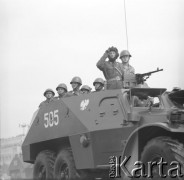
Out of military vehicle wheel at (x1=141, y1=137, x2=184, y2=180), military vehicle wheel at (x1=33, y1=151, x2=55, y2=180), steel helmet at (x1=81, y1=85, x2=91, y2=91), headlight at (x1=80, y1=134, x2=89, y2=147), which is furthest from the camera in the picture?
steel helmet at (x1=81, y1=85, x2=91, y2=91)

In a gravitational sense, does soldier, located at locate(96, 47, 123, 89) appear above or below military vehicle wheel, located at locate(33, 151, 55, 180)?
above

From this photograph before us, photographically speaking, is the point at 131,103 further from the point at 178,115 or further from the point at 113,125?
the point at 178,115

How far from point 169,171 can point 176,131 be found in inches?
21.9

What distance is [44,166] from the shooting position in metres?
10.6

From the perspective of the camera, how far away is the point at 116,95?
340 inches

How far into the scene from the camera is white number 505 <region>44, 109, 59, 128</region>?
10.1 m

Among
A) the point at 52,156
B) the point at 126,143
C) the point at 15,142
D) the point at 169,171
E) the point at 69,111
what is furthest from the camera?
the point at 15,142

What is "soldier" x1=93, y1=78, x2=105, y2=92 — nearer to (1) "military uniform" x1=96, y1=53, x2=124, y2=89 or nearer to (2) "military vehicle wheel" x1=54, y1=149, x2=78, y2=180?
(1) "military uniform" x1=96, y1=53, x2=124, y2=89

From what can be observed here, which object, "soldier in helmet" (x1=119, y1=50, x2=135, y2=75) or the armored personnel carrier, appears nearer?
the armored personnel carrier

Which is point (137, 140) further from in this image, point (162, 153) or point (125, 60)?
point (125, 60)


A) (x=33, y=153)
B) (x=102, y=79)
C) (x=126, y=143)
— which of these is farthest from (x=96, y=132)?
(x=33, y=153)

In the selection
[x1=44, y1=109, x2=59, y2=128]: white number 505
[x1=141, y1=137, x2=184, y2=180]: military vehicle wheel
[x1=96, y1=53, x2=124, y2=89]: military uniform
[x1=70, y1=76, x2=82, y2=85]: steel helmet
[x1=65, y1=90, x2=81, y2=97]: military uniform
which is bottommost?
[x1=141, y1=137, x2=184, y2=180]: military vehicle wheel

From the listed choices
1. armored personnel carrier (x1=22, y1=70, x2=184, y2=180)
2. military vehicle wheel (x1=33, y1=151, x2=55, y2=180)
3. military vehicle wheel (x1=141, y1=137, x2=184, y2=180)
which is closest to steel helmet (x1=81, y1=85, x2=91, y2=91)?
armored personnel carrier (x1=22, y1=70, x2=184, y2=180)

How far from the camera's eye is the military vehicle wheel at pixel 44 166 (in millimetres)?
10398
